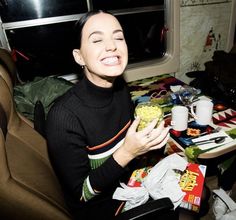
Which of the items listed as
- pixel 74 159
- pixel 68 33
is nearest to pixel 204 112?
pixel 74 159

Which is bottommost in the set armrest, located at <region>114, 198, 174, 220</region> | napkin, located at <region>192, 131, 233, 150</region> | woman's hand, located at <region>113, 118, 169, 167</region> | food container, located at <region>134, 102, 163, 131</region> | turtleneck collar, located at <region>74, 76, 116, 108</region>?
armrest, located at <region>114, 198, 174, 220</region>

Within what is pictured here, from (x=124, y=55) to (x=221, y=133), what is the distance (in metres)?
0.76

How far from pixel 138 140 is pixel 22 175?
468 mm

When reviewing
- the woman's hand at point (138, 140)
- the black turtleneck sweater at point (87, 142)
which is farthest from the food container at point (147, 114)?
the black turtleneck sweater at point (87, 142)

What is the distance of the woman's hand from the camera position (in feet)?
2.91

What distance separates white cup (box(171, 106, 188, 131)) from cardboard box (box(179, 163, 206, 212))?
27 centimetres

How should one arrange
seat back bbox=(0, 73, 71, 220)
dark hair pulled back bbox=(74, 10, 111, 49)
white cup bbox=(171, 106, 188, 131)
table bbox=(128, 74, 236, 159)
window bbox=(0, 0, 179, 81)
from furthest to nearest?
window bbox=(0, 0, 179, 81) < white cup bbox=(171, 106, 188, 131) < table bbox=(128, 74, 236, 159) < dark hair pulled back bbox=(74, 10, 111, 49) < seat back bbox=(0, 73, 71, 220)

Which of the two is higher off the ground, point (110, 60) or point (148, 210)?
point (110, 60)

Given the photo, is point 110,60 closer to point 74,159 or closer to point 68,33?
point 74,159

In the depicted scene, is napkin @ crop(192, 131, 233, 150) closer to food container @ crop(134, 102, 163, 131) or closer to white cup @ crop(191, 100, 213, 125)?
white cup @ crop(191, 100, 213, 125)

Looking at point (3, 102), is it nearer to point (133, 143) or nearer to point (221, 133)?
point (133, 143)

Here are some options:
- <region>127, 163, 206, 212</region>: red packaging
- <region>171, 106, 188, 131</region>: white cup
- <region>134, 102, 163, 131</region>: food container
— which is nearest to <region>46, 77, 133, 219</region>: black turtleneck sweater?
<region>127, 163, 206, 212</region>: red packaging

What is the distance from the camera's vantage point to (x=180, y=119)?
4.39ft

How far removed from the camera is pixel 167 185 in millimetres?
1051
